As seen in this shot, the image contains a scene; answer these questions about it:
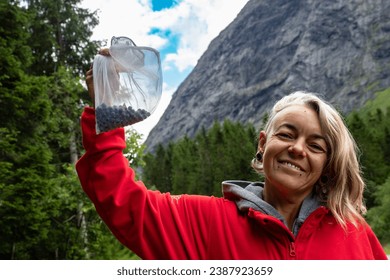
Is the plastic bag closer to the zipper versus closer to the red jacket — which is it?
the red jacket

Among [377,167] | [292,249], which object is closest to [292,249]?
[292,249]

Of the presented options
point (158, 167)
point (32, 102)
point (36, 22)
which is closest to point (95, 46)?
point (36, 22)

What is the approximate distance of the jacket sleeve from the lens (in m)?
1.82

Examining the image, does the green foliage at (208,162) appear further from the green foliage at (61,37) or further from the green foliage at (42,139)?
the green foliage at (42,139)

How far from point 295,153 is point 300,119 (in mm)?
167

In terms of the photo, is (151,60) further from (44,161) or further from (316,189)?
(44,161)

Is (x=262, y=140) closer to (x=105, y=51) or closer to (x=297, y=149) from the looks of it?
(x=297, y=149)

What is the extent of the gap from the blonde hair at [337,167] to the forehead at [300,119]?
0.02 m

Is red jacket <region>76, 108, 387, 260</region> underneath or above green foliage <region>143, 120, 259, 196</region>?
above

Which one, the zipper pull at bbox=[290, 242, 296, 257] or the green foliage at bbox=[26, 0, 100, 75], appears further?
the green foliage at bbox=[26, 0, 100, 75]

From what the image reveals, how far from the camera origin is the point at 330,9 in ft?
619

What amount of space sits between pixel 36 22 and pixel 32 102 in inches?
217

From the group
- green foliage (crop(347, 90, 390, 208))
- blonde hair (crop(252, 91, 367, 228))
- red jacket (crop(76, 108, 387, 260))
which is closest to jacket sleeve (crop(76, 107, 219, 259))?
red jacket (crop(76, 108, 387, 260))

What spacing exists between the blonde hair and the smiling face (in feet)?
0.12
